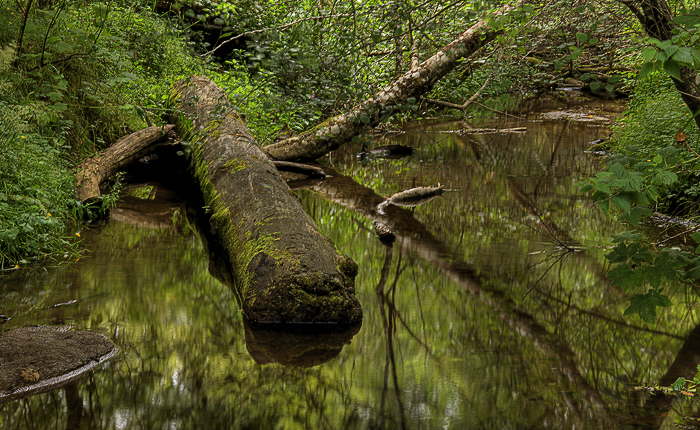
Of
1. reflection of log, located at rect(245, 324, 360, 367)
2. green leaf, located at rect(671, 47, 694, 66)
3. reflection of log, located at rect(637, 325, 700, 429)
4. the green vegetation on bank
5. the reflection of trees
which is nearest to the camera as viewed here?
green leaf, located at rect(671, 47, 694, 66)

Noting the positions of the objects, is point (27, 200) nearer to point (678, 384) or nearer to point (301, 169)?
point (301, 169)

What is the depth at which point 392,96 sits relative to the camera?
916 cm

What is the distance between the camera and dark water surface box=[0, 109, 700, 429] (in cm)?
391

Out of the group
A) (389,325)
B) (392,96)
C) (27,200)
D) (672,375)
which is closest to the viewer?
(672,375)

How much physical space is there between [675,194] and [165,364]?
6.34 metres

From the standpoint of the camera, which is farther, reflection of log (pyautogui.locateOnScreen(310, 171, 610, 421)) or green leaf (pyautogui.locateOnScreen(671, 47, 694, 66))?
reflection of log (pyautogui.locateOnScreen(310, 171, 610, 421))

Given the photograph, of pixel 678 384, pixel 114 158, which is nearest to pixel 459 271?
pixel 678 384

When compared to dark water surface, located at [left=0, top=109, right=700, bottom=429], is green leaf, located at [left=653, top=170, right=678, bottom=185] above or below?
above

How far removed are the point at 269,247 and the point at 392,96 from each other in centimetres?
434

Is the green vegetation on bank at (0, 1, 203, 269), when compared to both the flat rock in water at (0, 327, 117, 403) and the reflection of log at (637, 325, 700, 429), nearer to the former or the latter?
the flat rock in water at (0, 327, 117, 403)

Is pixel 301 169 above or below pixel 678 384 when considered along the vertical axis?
above

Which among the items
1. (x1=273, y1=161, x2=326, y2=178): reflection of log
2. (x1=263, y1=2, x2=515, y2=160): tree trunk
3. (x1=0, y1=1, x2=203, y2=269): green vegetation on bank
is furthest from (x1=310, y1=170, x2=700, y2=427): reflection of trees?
(x1=0, y1=1, x2=203, y2=269): green vegetation on bank

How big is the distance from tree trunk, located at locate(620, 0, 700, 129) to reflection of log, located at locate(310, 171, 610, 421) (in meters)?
1.79

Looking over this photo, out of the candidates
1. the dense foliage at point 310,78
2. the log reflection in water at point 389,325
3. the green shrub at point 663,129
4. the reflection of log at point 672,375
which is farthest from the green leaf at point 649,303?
the green shrub at point 663,129
